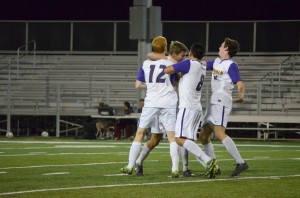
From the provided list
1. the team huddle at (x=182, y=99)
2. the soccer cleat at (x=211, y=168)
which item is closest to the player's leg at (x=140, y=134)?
the team huddle at (x=182, y=99)

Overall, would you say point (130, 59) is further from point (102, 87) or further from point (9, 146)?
point (9, 146)

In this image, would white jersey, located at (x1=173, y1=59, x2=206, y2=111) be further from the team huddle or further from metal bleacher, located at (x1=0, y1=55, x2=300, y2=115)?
metal bleacher, located at (x1=0, y1=55, x2=300, y2=115)

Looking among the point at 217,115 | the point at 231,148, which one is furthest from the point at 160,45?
the point at 231,148

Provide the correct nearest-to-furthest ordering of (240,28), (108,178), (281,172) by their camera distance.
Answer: (108,178) → (281,172) → (240,28)

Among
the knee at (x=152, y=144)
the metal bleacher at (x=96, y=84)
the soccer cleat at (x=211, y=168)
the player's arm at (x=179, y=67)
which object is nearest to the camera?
the soccer cleat at (x=211, y=168)

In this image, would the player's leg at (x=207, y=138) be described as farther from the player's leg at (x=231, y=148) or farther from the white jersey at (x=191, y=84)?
the white jersey at (x=191, y=84)

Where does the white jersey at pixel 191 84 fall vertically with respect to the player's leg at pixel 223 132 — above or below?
above
